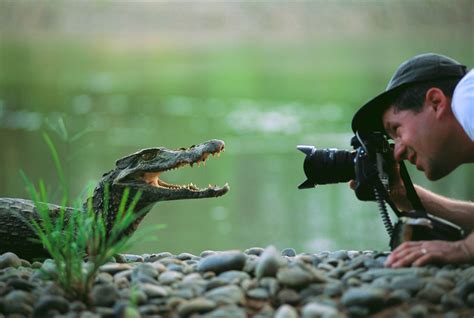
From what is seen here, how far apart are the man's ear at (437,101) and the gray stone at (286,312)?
1318mm

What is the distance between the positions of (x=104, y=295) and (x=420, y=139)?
1684 millimetres

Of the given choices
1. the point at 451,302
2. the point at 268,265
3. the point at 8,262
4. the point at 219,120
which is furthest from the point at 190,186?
the point at 219,120

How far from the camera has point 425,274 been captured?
356 cm

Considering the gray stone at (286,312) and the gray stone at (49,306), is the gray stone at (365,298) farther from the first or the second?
the gray stone at (49,306)

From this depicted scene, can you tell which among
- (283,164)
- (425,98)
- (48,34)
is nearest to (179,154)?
(425,98)

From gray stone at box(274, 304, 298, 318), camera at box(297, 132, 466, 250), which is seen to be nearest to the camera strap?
camera at box(297, 132, 466, 250)

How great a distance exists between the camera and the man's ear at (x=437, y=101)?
12.7 ft

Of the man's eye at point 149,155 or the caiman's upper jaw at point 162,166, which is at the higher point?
the man's eye at point 149,155

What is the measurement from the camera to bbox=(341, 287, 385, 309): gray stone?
10.5 ft

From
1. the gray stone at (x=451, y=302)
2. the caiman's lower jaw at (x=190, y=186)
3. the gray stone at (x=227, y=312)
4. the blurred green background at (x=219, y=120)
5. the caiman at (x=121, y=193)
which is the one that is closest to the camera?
the gray stone at (x=227, y=312)

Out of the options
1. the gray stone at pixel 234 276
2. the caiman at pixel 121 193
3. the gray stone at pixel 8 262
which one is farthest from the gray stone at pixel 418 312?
the gray stone at pixel 8 262

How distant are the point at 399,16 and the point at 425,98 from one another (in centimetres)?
5678

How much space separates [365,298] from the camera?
3.21 m

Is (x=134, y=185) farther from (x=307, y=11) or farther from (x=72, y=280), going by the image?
(x=307, y=11)
